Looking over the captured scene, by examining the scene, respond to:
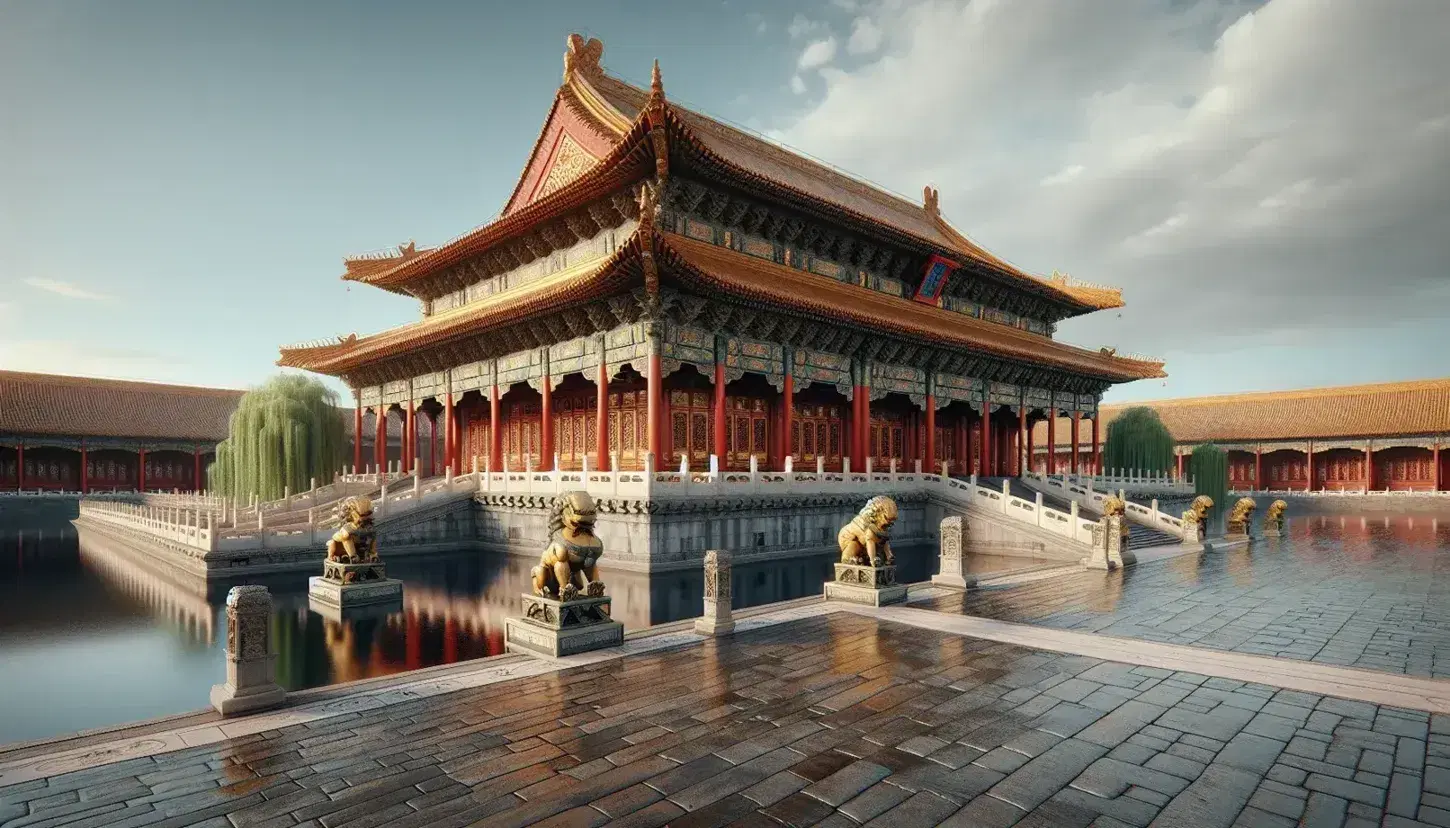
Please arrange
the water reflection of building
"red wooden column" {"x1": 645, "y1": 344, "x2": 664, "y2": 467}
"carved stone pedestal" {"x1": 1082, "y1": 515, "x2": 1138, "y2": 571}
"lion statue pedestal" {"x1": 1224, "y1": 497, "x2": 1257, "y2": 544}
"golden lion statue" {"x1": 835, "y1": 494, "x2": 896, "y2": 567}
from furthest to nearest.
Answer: "lion statue pedestal" {"x1": 1224, "y1": 497, "x2": 1257, "y2": 544} → "red wooden column" {"x1": 645, "y1": 344, "x2": 664, "y2": 467} → "carved stone pedestal" {"x1": 1082, "y1": 515, "x2": 1138, "y2": 571} → the water reflection of building → "golden lion statue" {"x1": 835, "y1": 494, "x2": 896, "y2": 567}

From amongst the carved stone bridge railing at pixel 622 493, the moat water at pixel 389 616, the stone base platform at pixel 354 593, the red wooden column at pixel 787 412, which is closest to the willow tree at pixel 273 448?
the carved stone bridge railing at pixel 622 493

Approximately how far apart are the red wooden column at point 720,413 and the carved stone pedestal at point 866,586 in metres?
8.10

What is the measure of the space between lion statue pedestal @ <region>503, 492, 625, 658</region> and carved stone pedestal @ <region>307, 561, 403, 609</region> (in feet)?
18.9

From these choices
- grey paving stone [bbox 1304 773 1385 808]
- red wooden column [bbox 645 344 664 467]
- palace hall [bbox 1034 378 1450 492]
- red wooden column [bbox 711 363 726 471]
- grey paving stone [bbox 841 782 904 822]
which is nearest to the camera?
grey paving stone [bbox 841 782 904 822]

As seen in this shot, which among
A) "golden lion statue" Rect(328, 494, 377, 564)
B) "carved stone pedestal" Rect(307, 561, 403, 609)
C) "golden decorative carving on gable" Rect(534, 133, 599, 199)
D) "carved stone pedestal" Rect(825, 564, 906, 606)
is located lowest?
"carved stone pedestal" Rect(307, 561, 403, 609)

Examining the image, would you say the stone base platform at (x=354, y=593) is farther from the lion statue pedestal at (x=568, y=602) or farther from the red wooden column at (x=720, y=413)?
the red wooden column at (x=720, y=413)

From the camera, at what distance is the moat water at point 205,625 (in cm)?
866

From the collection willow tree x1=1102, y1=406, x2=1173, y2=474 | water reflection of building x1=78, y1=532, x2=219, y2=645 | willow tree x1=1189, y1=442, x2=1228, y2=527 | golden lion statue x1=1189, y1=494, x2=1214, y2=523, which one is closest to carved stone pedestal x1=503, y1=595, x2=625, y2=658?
water reflection of building x1=78, y1=532, x2=219, y2=645

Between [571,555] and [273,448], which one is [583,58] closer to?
[273,448]

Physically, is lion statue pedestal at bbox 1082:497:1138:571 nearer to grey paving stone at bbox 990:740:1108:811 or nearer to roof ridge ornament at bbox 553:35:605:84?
grey paving stone at bbox 990:740:1108:811

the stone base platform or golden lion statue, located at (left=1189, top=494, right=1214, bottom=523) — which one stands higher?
golden lion statue, located at (left=1189, top=494, right=1214, bottom=523)

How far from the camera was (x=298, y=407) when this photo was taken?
28.5 m

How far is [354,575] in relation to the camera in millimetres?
13391

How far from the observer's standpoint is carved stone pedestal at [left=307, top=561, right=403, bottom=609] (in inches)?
519
